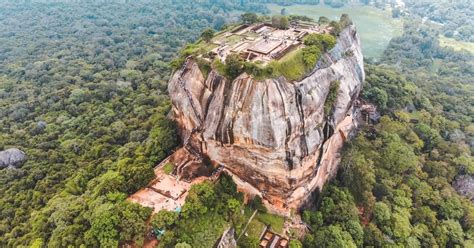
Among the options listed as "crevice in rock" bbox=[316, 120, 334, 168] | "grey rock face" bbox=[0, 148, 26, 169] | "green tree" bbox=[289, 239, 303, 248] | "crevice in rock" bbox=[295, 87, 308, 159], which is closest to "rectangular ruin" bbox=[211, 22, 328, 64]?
"crevice in rock" bbox=[295, 87, 308, 159]

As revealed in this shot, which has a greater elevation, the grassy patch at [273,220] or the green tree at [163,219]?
the green tree at [163,219]

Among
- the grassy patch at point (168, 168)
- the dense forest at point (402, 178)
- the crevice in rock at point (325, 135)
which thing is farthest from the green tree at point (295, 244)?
the grassy patch at point (168, 168)

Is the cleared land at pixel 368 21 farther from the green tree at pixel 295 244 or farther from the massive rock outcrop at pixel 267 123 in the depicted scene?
the green tree at pixel 295 244

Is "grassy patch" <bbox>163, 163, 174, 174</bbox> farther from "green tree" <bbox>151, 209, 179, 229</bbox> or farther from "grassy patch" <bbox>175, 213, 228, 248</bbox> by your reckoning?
"grassy patch" <bbox>175, 213, 228, 248</bbox>

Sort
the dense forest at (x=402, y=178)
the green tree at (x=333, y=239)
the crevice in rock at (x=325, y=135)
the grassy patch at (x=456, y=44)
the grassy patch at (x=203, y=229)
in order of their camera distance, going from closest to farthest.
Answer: the grassy patch at (x=203, y=229)
the green tree at (x=333, y=239)
the crevice in rock at (x=325, y=135)
the dense forest at (x=402, y=178)
the grassy patch at (x=456, y=44)

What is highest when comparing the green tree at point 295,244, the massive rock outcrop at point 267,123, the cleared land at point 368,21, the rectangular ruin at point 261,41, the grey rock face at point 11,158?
the rectangular ruin at point 261,41

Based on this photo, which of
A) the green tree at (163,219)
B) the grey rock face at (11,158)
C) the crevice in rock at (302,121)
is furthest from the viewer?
the grey rock face at (11,158)

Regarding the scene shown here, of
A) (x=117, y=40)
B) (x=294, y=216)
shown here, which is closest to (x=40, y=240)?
(x=294, y=216)
